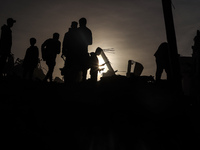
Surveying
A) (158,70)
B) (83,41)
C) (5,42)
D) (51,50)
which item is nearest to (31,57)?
(51,50)

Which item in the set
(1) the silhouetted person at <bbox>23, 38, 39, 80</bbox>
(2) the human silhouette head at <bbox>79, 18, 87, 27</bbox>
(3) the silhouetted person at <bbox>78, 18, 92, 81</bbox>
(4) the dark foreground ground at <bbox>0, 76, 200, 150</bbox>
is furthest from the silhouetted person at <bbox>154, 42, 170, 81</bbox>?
(1) the silhouetted person at <bbox>23, 38, 39, 80</bbox>

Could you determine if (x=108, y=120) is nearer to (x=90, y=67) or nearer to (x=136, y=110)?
(x=136, y=110)

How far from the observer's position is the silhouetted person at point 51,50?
8391 mm

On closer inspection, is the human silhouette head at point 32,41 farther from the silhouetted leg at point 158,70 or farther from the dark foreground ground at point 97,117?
the silhouetted leg at point 158,70

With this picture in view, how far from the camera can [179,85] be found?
660 centimetres

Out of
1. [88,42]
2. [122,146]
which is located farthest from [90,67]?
[122,146]

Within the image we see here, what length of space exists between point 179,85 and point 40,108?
387 cm

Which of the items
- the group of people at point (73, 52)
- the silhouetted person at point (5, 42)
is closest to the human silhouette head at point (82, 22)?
the group of people at point (73, 52)

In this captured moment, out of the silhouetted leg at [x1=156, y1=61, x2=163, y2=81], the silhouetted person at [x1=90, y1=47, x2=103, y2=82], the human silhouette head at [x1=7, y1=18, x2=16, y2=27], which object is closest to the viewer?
the human silhouette head at [x1=7, y1=18, x2=16, y2=27]

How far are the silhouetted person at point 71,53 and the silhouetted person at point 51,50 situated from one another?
29 centimetres

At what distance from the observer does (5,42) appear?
304 inches

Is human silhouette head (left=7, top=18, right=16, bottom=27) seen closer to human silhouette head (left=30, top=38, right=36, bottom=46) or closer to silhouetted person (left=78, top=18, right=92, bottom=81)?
human silhouette head (left=30, top=38, right=36, bottom=46)

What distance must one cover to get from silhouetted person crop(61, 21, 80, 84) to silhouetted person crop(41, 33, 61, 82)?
291mm

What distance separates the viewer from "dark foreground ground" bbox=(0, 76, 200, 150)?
4930 millimetres
